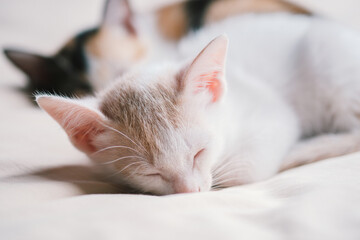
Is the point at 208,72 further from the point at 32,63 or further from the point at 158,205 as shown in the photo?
the point at 32,63

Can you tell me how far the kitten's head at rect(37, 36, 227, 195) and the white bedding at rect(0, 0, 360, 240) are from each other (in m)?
0.10

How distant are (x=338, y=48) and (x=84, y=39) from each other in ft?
3.88

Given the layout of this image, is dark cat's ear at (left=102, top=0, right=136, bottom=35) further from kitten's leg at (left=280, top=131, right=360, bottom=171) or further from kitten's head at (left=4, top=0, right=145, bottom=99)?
kitten's leg at (left=280, top=131, right=360, bottom=171)

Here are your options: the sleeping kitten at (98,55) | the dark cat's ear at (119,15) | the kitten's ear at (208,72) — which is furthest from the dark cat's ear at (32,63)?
the kitten's ear at (208,72)

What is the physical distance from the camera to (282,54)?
4.68 feet

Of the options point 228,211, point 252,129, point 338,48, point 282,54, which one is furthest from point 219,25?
point 228,211

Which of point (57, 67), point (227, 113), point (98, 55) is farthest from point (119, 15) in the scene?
point (227, 113)

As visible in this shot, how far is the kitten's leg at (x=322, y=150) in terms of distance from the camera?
1049 mm

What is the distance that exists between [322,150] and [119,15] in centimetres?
132

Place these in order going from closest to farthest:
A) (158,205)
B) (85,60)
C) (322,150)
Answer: (158,205), (322,150), (85,60)

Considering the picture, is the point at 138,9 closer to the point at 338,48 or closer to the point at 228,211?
the point at 338,48

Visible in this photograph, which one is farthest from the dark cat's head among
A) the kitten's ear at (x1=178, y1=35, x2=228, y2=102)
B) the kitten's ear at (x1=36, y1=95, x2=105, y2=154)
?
the kitten's ear at (x1=178, y1=35, x2=228, y2=102)

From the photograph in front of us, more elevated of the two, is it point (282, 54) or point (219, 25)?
point (219, 25)

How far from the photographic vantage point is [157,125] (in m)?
0.87
